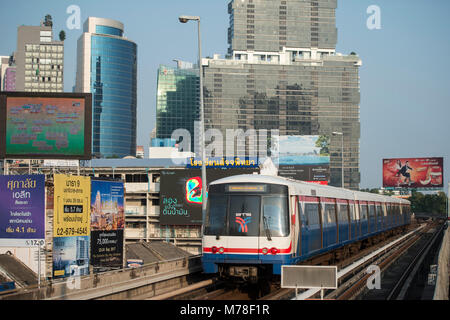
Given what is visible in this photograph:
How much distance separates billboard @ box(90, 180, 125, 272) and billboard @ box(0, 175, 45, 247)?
13.1 ft

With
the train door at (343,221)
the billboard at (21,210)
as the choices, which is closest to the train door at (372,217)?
the train door at (343,221)

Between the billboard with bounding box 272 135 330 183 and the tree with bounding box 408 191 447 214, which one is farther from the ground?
the billboard with bounding box 272 135 330 183

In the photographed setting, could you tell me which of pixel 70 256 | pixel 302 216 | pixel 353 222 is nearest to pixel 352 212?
pixel 353 222

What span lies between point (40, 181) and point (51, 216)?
2.19 m

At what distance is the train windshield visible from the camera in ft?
63.4

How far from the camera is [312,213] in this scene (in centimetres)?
2269

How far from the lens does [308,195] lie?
22.3 meters

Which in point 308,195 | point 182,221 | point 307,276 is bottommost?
point 182,221

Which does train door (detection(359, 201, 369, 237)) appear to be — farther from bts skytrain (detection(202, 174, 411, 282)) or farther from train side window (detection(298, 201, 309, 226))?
bts skytrain (detection(202, 174, 411, 282))

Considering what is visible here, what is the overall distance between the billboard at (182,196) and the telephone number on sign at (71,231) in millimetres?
41661

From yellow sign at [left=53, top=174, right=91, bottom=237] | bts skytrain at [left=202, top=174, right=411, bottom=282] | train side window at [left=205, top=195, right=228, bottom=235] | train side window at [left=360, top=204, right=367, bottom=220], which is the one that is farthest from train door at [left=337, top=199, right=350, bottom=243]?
yellow sign at [left=53, top=174, right=91, bottom=237]

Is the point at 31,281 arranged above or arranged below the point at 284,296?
below
